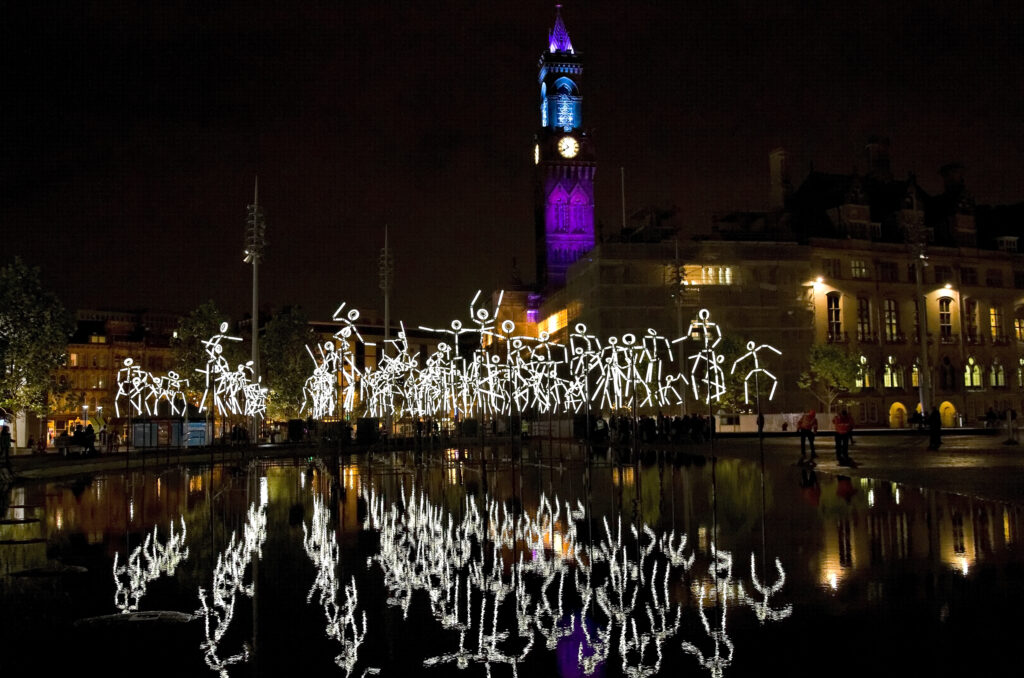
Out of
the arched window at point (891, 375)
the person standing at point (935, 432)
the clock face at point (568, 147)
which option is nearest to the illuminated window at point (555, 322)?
the clock face at point (568, 147)

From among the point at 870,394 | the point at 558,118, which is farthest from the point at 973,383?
the point at 558,118

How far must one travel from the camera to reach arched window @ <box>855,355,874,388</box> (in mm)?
69556

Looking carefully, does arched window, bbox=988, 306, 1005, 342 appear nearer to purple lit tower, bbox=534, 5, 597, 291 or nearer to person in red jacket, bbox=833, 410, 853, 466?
purple lit tower, bbox=534, 5, 597, 291

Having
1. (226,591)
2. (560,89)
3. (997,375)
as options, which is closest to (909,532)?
(226,591)

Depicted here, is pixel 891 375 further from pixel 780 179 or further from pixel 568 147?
pixel 568 147

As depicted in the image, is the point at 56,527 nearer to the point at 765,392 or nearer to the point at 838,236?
the point at 765,392

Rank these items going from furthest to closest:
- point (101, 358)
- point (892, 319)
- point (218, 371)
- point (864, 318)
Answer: point (101, 358) < point (892, 319) < point (864, 318) < point (218, 371)

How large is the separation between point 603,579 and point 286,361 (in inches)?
2417

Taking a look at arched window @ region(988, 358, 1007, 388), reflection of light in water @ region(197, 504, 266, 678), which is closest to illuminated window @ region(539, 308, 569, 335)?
arched window @ region(988, 358, 1007, 388)

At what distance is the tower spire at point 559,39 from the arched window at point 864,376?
60.3m

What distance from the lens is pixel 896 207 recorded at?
8088 cm

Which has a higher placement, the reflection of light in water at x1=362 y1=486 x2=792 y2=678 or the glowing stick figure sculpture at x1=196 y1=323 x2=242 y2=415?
the glowing stick figure sculpture at x1=196 y1=323 x2=242 y2=415

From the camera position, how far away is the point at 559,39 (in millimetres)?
116312

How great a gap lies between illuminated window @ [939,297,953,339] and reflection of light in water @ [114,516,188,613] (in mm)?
74687
